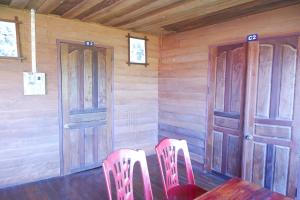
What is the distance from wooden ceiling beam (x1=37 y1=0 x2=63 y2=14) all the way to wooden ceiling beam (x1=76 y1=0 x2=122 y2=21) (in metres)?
0.37

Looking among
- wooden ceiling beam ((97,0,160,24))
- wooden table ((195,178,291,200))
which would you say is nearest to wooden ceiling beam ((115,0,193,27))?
Result: wooden ceiling beam ((97,0,160,24))

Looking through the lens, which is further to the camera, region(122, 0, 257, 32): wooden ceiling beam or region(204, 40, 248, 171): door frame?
region(204, 40, 248, 171): door frame

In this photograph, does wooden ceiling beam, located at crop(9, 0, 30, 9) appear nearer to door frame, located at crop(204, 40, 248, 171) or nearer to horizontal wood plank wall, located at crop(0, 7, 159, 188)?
horizontal wood plank wall, located at crop(0, 7, 159, 188)

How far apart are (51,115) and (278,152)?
120 inches

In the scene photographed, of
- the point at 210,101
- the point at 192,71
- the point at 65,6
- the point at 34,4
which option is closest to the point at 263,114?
the point at 210,101

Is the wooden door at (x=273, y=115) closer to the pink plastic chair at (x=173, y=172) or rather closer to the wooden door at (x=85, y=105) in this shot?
the pink plastic chair at (x=173, y=172)

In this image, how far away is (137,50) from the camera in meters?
3.98

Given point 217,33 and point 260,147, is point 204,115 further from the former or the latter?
point 217,33

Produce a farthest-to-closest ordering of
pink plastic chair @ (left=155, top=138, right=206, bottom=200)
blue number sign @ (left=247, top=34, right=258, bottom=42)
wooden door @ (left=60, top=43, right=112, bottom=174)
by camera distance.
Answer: wooden door @ (left=60, top=43, right=112, bottom=174)
blue number sign @ (left=247, top=34, right=258, bottom=42)
pink plastic chair @ (left=155, top=138, right=206, bottom=200)

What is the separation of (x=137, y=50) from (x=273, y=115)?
7.93 feet

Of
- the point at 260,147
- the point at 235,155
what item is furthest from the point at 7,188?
the point at 260,147

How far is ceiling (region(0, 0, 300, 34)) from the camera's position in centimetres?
258

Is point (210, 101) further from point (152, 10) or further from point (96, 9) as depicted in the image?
point (96, 9)

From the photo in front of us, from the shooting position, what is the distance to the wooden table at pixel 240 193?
1.46 metres
